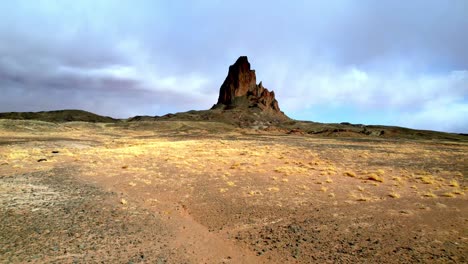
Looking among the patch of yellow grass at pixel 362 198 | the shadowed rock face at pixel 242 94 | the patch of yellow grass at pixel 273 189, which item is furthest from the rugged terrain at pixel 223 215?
Answer: the shadowed rock face at pixel 242 94

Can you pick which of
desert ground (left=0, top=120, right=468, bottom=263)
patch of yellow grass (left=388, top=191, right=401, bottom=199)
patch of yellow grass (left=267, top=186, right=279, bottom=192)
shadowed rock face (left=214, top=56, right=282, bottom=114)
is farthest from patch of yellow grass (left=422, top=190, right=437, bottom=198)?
shadowed rock face (left=214, top=56, right=282, bottom=114)

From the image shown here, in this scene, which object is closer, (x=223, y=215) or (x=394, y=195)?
(x=223, y=215)

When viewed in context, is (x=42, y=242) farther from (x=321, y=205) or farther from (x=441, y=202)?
(x=441, y=202)

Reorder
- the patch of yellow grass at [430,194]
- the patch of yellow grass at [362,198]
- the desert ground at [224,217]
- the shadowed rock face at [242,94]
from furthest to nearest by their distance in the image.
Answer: the shadowed rock face at [242,94], the patch of yellow grass at [430,194], the patch of yellow grass at [362,198], the desert ground at [224,217]

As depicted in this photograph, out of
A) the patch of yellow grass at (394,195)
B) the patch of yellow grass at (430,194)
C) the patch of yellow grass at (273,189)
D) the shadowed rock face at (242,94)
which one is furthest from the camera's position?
the shadowed rock face at (242,94)

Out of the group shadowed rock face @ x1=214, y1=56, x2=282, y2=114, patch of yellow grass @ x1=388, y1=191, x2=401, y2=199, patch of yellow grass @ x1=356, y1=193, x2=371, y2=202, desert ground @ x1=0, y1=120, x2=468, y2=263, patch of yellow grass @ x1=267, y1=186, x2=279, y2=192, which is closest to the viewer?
desert ground @ x1=0, y1=120, x2=468, y2=263

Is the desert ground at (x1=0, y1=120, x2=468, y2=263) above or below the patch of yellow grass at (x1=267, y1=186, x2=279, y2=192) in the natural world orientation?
below

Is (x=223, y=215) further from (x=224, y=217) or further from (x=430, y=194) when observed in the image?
(x=430, y=194)

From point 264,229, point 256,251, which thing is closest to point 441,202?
point 264,229

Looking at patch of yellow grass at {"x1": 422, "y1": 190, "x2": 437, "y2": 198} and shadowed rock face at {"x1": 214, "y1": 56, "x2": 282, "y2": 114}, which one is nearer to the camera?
patch of yellow grass at {"x1": 422, "y1": 190, "x2": 437, "y2": 198}

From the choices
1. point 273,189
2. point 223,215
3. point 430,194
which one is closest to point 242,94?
point 273,189

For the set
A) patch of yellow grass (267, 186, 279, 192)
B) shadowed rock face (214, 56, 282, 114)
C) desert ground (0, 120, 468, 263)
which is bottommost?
desert ground (0, 120, 468, 263)

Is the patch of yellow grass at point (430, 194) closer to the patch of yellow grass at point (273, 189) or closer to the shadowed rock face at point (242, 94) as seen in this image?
the patch of yellow grass at point (273, 189)

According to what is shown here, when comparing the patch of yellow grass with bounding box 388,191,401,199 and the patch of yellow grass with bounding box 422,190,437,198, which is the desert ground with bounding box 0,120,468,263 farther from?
the patch of yellow grass with bounding box 388,191,401,199
